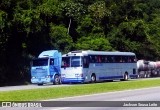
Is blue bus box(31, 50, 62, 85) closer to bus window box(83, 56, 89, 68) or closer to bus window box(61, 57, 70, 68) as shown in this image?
bus window box(61, 57, 70, 68)

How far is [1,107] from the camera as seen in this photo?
16.6 metres

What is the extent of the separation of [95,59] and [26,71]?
10.6 metres

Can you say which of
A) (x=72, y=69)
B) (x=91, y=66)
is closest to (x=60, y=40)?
(x=91, y=66)

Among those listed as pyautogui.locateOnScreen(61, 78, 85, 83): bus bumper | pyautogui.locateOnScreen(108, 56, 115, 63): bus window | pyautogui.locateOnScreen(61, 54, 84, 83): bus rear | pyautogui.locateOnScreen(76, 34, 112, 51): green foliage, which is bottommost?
pyautogui.locateOnScreen(61, 78, 85, 83): bus bumper

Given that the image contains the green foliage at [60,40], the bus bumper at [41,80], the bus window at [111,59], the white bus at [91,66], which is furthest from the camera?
the green foliage at [60,40]

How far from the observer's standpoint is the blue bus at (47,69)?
40.7 m

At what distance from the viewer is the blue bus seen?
40656 millimetres

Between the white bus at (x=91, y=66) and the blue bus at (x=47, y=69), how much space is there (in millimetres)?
961

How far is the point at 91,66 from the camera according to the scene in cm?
4053

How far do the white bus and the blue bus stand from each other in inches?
37.9

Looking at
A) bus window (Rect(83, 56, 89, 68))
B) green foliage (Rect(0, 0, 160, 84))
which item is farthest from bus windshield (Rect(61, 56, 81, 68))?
green foliage (Rect(0, 0, 160, 84))

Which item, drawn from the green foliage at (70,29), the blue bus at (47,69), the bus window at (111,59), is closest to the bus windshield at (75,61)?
the blue bus at (47,69)

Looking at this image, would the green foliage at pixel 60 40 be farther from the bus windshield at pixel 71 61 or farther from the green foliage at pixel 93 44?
Result: the bus windshield at pixel 71 61

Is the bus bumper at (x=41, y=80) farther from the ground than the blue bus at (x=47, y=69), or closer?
closer
